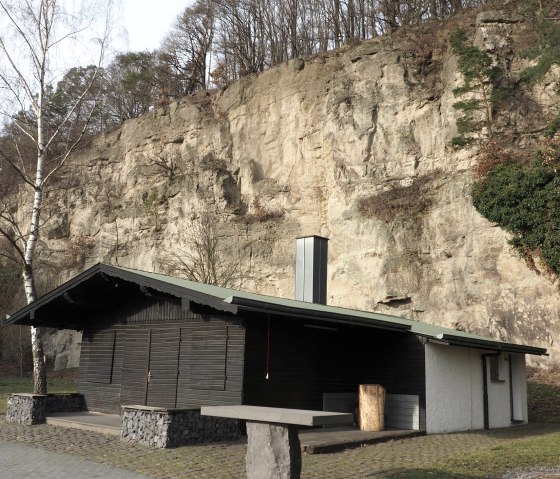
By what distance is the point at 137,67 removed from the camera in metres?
43.3

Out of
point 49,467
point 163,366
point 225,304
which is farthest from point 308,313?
point 49,467

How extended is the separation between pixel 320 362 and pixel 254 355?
201cm

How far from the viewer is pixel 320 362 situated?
13055 mm

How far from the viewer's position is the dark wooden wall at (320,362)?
11.7 meters

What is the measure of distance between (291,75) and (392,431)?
73.8 feet

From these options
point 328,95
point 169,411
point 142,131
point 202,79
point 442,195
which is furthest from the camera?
point 202,79

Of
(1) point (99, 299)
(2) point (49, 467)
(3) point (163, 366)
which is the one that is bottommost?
(2) point (49, 467)

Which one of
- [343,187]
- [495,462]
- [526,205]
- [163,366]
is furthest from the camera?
[343,187]

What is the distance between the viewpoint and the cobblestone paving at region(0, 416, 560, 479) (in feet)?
27.0

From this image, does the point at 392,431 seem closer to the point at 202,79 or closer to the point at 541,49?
the point at 541,49

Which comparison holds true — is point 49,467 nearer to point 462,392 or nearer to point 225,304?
point 225,304

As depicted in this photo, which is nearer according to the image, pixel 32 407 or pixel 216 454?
pixel 216 454

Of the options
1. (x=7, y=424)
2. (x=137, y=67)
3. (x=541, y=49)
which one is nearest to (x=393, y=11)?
(x=541, y=49)

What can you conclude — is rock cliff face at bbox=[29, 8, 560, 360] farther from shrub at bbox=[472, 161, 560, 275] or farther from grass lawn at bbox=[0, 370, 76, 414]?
grass lawn at bbox=[0, 370, 76, 414]
